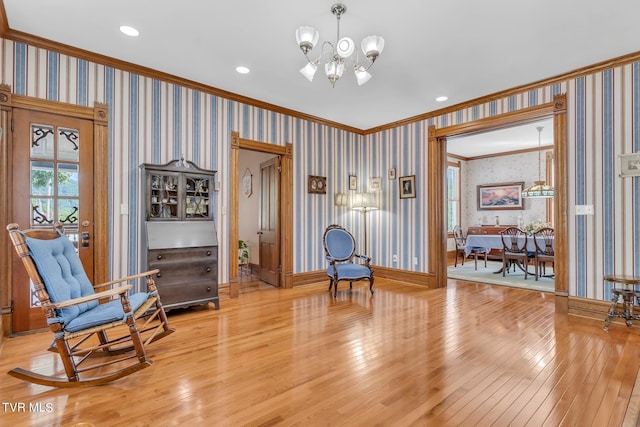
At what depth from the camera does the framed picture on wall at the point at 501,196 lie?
841cm

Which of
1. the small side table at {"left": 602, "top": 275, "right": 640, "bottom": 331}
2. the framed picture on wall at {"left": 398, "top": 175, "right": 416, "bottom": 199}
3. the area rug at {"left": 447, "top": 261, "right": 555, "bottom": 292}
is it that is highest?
the framed picture on wall at {"left": 398, "top": 175, "right": 416, "bottom": 199}

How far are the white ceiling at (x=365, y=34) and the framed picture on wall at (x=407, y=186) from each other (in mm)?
1705

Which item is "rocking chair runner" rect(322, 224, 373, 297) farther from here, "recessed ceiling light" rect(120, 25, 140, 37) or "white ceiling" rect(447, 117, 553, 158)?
"recessed ceiling light" rect(120, 25, 140, 37)

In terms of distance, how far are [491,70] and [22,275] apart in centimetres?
542

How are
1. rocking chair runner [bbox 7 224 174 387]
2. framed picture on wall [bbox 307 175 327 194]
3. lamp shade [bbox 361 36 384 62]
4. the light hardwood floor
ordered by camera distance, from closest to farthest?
the light hardwood floor, rocking chair runner [bbox 7 224 174 387], lamp shade [bbox 361 36 384 62], framed picture on wall [bbox 307 175 327 194]

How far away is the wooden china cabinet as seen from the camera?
139 inches

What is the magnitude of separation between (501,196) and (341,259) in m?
6.02

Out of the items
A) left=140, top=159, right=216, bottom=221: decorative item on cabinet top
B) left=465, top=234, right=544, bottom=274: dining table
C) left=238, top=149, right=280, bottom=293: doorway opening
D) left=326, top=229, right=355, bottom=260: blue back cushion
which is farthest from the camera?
left=465, top=234, right=544, bottom=274: dining table

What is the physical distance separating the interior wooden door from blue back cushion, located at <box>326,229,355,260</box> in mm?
878

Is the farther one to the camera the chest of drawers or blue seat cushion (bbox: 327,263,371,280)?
blue seat cushion (bbox: 327,263,371,280)

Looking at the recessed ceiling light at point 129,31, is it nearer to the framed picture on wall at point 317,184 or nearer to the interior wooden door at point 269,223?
the interior wooden door at point 269,223

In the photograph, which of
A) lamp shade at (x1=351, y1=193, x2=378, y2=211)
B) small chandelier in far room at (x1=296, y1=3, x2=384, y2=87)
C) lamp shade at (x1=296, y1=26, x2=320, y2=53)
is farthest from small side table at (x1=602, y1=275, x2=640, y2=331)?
lamp shade at (x1=296, y1=26, x2=320, y2=53)

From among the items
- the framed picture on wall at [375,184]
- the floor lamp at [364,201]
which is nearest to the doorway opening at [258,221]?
the floor lamp at [364,201]

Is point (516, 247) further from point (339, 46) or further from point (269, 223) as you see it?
point (339, 46)
